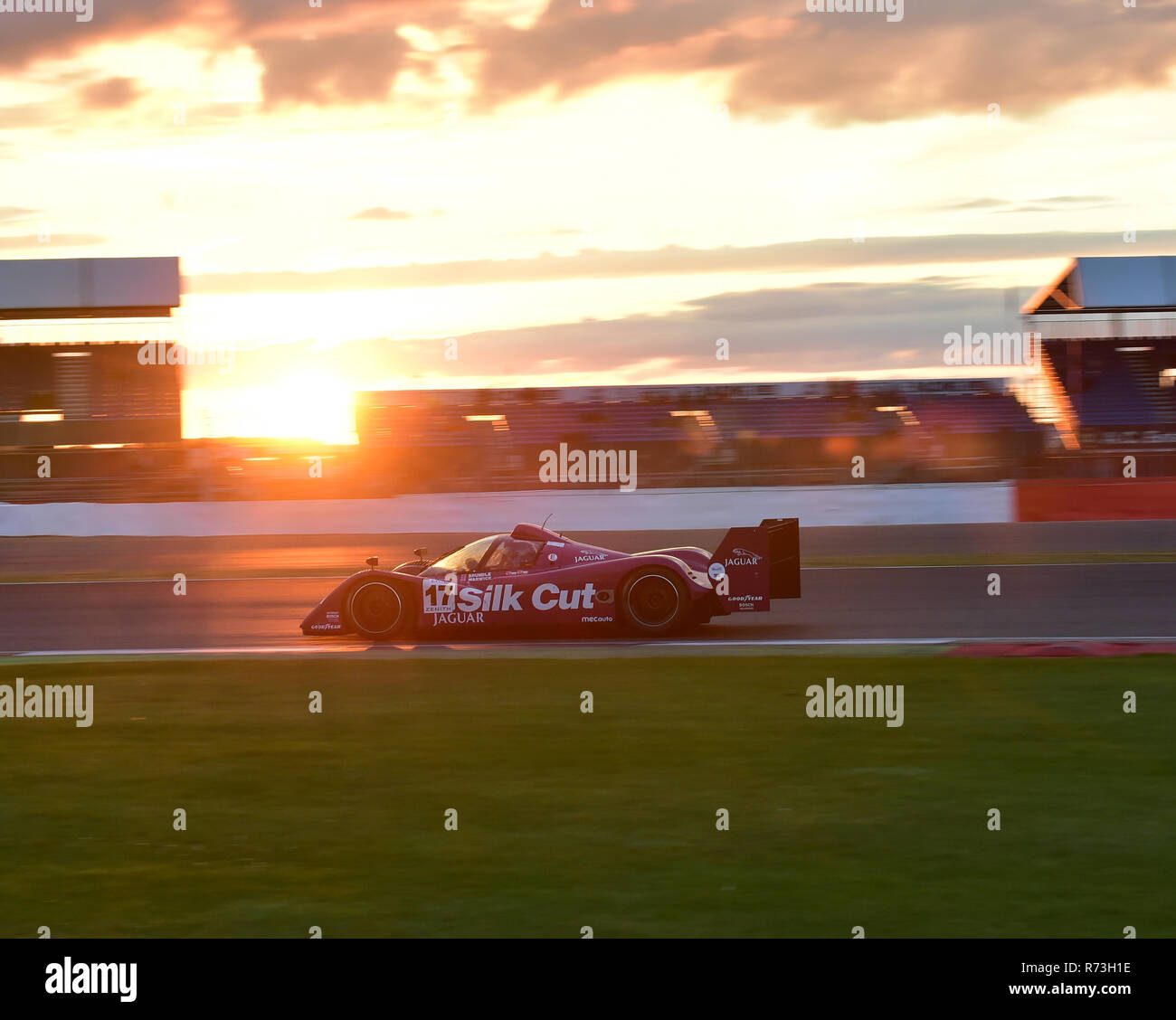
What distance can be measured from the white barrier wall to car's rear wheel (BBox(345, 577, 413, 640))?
1010 centimetres

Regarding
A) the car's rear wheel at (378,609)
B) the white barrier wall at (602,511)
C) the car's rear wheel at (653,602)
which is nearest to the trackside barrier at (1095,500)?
the white barrier wall at (602,511)

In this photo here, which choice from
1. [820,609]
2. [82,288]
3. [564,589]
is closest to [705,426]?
[82,288]

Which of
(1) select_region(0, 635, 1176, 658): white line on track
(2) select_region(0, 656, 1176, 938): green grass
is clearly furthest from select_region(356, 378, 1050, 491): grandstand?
(2) select_region(0, 656, 1176, 938): green grass

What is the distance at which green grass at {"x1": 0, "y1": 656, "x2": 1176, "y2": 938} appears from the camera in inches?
172

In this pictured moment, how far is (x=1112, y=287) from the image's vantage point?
1417 inches

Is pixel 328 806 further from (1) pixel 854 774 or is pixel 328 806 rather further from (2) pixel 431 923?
(1) pixel 854 774

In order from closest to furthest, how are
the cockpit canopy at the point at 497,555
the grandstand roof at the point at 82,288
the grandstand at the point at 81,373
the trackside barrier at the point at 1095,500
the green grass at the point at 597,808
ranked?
the green grass at the point at 597,808 → the cockpit canopy at the point at 497,555 → the trackside barrier at the point at 1095,500 → the grandstand at the point at 81,373 → the grandstand roof at the point at 82,288

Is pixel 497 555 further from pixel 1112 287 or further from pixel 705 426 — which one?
pixel 1112 287

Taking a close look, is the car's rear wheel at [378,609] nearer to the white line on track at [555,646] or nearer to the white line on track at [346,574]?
the white line on track at [555,646]

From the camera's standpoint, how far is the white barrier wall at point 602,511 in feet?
69.3

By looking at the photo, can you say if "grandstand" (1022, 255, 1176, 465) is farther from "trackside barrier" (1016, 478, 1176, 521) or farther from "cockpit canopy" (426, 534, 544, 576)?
"cockpit canopy" (426, 534, 544, 576)

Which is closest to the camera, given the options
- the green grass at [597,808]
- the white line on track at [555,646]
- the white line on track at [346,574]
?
the green grass at [597,808]

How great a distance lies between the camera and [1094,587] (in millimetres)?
13586

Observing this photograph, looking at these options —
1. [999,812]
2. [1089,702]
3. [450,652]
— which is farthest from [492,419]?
[999,812]
